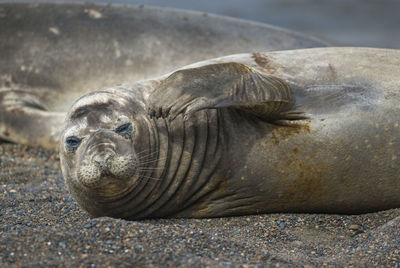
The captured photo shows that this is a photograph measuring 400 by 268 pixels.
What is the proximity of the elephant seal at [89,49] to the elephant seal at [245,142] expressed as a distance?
2517mm

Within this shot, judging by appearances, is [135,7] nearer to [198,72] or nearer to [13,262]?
[198,72]

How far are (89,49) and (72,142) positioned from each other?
298cm

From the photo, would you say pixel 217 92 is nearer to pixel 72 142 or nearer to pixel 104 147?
pixel 104 147

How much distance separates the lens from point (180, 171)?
3.67m

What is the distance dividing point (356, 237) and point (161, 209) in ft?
3.59

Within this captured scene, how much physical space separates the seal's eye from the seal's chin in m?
0.19

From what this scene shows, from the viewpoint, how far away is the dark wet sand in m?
2.68

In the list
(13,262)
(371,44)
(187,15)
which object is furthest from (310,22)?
(13,262)

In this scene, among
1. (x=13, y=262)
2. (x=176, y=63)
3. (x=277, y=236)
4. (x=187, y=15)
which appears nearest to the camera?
(x=13, y=262)

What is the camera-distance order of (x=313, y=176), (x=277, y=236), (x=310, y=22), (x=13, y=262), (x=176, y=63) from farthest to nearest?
(x=310, y=22), (x=176, y=63), (x=313, y=176), (x=277, y=236), (x=13, y=262)

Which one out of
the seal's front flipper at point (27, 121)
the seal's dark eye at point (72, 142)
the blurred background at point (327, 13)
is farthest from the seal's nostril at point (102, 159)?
the blurred background at point (327, 13)

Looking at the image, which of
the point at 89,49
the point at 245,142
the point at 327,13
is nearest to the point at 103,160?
the point at 245,142

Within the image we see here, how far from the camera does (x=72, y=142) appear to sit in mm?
3514

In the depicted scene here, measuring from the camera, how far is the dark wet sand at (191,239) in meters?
2.68
